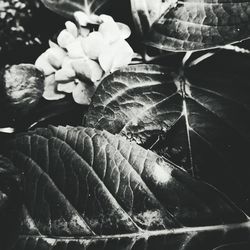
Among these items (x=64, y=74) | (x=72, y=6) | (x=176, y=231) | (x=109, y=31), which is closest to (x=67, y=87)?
(x=64, y=74)

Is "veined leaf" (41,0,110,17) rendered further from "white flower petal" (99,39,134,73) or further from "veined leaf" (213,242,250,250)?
"veined leaf" (213,242,250,250)

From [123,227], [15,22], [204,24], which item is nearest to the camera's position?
[123,227]

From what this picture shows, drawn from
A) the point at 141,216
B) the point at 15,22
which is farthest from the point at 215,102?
the point at 15,22

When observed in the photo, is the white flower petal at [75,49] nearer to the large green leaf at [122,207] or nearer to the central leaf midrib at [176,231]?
the large green leaf at [122,207]

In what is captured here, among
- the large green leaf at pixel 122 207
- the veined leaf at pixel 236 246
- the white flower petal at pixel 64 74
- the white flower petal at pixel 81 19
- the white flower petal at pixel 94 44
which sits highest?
the white flower petal at pixel 81 19

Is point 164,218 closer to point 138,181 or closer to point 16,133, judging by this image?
point 138,181

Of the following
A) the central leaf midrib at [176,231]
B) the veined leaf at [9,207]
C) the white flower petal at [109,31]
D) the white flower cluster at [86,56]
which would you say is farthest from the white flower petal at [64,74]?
the central leaf midrib at [176,231]

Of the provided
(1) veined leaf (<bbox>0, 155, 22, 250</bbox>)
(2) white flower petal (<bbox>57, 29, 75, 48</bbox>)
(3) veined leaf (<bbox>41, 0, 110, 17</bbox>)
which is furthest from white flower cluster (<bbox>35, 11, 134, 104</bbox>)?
(1) veined leaf (<bbox>0, 155, 22, 250</bbox>)
